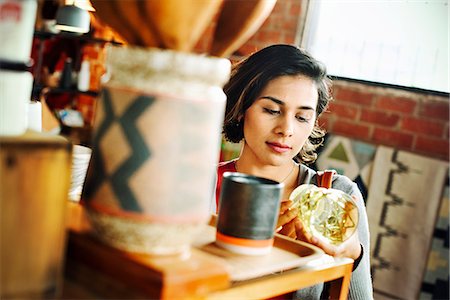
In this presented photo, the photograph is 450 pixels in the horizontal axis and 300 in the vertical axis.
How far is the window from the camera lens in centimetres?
359

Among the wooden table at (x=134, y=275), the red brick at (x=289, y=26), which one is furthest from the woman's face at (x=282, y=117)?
the red brick at (x=289, y=26)

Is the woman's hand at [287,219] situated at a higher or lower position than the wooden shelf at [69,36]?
lower

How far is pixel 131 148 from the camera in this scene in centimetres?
69

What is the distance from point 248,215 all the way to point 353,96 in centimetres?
302

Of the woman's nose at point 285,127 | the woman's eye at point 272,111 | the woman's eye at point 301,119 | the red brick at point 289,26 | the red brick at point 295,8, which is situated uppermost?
the red brick at point 295,8

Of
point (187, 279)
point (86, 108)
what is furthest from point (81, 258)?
point (86, 108)

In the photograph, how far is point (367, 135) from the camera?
3766 mm

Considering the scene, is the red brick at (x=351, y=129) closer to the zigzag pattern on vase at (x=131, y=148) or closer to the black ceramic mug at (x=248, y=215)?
the black ceramic mug at (x=248, y=215)

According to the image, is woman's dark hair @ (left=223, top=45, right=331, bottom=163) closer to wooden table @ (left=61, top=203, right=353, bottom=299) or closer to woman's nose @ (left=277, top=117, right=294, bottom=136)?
woman's nose @ (left=277, top=117, right=294, bottom=136)

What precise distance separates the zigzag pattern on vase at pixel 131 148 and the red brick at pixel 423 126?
3.06 metres

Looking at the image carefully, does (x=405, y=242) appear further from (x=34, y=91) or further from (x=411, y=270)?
(x=34, y=91)

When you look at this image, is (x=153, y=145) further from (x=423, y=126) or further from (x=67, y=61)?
(x=67, y=61)

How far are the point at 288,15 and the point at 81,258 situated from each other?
11.5 feet

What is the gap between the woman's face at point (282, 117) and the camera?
1.96 meters
